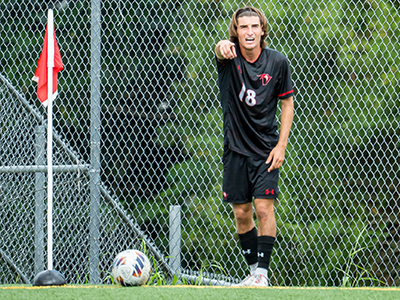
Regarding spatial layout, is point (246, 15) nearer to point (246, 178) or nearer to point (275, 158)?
point (275, 158)

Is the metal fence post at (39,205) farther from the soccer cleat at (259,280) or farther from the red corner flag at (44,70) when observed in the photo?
the soccer cleat at (259,280)

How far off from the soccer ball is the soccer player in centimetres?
64

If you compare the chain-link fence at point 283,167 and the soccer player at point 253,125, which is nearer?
the soccer player at point 253,125

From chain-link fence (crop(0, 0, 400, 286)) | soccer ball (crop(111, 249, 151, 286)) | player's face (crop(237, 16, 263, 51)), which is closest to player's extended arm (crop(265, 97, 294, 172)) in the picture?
player's face (crop(237, 16, 263, 51))

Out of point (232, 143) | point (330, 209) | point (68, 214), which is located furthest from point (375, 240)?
point (68, 214)

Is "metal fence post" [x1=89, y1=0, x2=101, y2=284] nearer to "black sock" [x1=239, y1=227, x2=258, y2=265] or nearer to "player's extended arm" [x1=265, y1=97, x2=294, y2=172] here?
"black sock" [x1=239, y1=227, x2=258, y2=265]

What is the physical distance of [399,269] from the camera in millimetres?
5441

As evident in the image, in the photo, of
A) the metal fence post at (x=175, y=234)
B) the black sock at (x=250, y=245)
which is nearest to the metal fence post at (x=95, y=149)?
the metal fence post at (x=175, y=234)

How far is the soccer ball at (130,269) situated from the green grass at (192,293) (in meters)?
0.09

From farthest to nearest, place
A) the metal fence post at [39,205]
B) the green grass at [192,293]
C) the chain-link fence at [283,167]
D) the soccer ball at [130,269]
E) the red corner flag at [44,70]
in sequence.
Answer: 1. the chain-link fence at [283,167]
2. the metal fence post at [39,205]
3. the red corner flag at [44,70]
4. the soccer ball at [130,269]
5. the green grass at [192,293]

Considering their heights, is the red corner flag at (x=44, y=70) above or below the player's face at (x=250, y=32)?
below

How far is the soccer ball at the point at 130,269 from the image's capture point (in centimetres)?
331

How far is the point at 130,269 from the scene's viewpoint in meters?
3.32

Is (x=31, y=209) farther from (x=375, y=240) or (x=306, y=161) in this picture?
(x=375, y=240)
